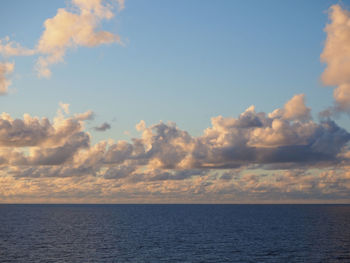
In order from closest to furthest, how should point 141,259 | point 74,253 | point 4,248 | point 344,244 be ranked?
point 141,259 → point 74,253 → point 4,248 → point 344,244

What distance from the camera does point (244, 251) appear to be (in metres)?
108

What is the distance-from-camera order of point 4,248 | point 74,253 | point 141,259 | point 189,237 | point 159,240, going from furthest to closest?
point 189,237
point 159,240
point 4,248
point 74,253
point 141,259

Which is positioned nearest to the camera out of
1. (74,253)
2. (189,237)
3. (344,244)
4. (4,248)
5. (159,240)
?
(74,253)

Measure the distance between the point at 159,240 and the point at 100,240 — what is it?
62.5 feet

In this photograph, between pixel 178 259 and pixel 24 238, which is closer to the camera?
pixel 178 259

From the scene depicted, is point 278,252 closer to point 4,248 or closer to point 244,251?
point 244,251

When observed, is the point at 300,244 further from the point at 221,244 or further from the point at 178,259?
the point at 178,259

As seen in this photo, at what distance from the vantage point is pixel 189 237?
140 m

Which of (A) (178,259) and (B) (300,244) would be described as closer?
(A) (178,259)

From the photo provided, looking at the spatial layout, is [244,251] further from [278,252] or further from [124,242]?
[124,242]

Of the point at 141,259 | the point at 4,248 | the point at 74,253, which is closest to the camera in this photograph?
the point at 141,259

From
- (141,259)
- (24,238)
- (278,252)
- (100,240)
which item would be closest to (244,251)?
(278,252)

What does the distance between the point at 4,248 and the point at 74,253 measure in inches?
893

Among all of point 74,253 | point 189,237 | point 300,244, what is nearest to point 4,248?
point 74,253
